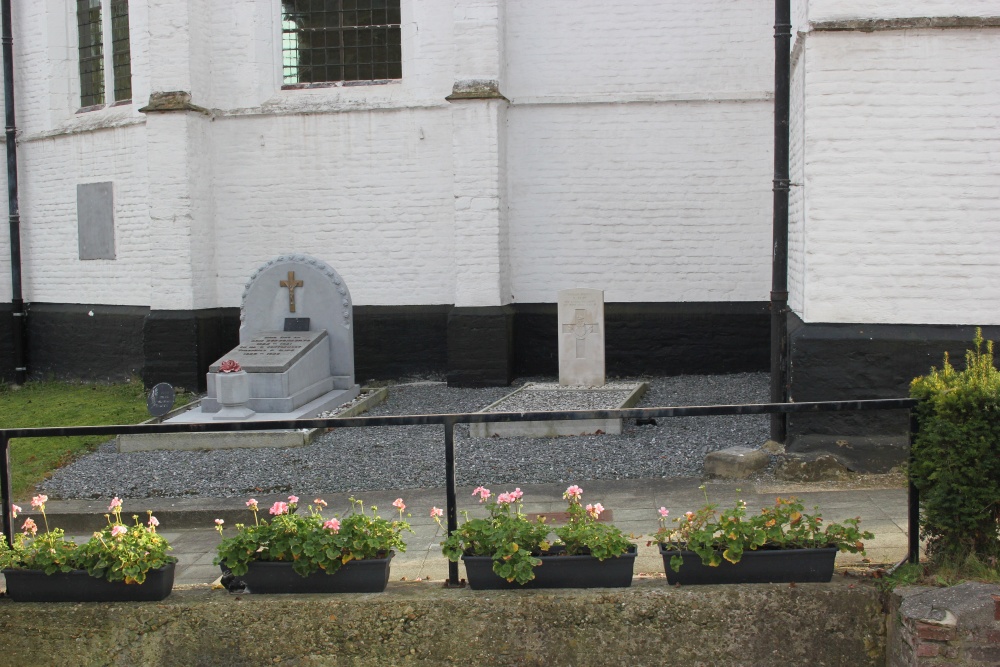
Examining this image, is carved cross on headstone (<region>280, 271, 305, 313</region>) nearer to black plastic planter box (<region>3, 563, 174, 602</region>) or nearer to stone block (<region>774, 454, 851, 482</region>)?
stone block (<region>774, 454, 851, 482</region>)

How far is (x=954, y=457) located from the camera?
423cm

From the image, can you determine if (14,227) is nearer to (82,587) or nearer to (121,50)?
(121,50)

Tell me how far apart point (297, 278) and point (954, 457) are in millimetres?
8601

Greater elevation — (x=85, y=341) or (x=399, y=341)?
(x=399, y=341)

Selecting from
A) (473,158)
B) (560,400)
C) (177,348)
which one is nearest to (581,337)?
(560,400)

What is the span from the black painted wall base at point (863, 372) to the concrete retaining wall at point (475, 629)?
3470 mm

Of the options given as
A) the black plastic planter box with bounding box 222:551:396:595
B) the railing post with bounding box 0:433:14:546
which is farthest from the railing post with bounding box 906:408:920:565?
the railing post with bounding box 0:433:14:546

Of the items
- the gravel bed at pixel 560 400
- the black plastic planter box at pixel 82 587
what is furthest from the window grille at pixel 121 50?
the black plastic planter box at pixel 82 587

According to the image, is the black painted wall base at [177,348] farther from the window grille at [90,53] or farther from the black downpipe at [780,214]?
the black downpipe at [780,214]

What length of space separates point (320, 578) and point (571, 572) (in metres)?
1.06

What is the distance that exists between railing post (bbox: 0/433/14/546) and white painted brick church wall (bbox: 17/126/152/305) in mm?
9248

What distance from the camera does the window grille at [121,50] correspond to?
14.6m

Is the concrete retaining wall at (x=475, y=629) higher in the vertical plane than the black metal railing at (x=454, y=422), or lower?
lower

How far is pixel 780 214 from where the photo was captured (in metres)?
8.35
